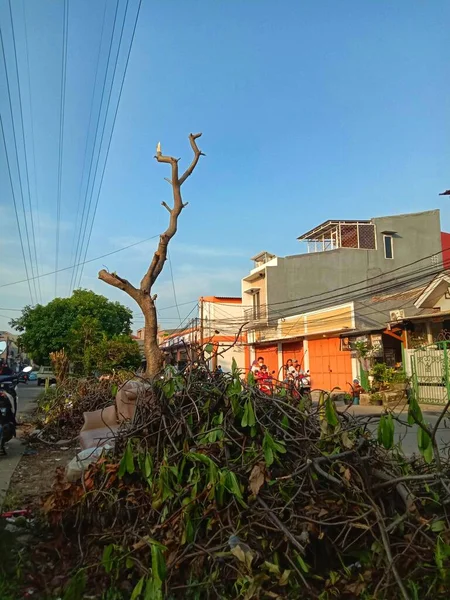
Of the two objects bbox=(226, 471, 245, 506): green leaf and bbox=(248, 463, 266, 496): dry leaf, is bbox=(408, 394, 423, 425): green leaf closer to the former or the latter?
bbox=(248, 463, 266, 496): dry leaf

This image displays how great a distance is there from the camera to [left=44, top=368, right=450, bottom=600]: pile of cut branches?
3053mm

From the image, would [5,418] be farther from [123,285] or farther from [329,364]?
[329,364]

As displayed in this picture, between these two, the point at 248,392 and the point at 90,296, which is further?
the point at 90,296

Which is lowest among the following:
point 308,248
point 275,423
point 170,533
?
point 170,533

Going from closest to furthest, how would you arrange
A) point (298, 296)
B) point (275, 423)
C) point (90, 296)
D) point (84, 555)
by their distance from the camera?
1. point (84, 555)
2. point (275, 423)
3. point (298, 296)
4. point (90, 296)

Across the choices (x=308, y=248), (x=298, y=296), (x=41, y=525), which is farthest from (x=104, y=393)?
(x=308, y=248)

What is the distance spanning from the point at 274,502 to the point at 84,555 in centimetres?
135

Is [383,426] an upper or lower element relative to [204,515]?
upper

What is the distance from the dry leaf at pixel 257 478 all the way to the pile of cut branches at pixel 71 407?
22.8ft

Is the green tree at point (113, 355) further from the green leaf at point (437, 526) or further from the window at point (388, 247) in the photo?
the window at point (388, 247)

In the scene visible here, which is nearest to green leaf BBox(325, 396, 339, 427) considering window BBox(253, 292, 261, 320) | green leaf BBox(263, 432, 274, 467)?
green leaf BBox(263, 432, 274, 467)

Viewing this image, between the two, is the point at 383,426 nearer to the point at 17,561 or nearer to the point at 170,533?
the point at 170,533

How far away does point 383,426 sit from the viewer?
3234 millimetres

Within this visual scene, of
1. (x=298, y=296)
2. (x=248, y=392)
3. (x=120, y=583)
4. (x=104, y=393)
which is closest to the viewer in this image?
(x=120, y=583)
